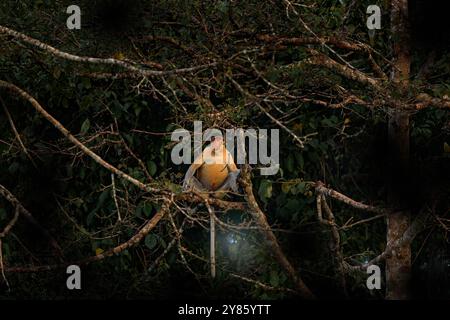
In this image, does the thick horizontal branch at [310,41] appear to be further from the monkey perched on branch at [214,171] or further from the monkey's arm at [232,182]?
the monkey's arm at [232,182]

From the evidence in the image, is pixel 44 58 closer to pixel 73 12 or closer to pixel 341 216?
pixel 73 12

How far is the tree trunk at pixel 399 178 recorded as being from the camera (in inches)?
298

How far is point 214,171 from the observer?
27.2 feet

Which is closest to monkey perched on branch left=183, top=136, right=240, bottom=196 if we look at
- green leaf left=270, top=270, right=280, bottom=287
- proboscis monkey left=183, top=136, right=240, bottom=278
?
proboscis monkey left=183, top=136, right=240, bottom=278

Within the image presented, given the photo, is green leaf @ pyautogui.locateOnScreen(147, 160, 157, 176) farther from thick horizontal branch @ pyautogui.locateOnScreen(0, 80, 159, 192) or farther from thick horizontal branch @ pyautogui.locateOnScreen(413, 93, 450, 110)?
thick horizontal branch @ pyautogui.locateOnScreen(413, 93, 450, 110)

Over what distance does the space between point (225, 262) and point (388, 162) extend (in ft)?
4.38

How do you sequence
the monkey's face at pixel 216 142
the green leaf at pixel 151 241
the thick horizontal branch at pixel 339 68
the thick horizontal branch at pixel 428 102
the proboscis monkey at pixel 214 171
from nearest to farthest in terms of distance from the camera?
1. the thick horizontal branch at pixel 428 102
2. the thick horizontal branch at pixel 339 68
3. the monkey's face at pixel 216 142
4. the proboscis monkey at pixel 214 171
5. the green leaf at pixel 151 241

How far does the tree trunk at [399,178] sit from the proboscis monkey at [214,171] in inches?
43.6

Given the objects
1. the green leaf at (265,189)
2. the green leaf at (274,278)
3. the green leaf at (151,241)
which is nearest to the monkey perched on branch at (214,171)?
the green leaf at (265,189)

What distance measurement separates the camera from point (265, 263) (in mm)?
8352

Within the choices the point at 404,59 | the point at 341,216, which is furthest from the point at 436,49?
the point at 341,216

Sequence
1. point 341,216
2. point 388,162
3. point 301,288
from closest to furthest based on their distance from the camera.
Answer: point 301,288
point 388,162
point 341,216

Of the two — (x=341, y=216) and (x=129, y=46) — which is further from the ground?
(x=129, y=46)

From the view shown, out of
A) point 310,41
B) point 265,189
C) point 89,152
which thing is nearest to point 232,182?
point 265,189
